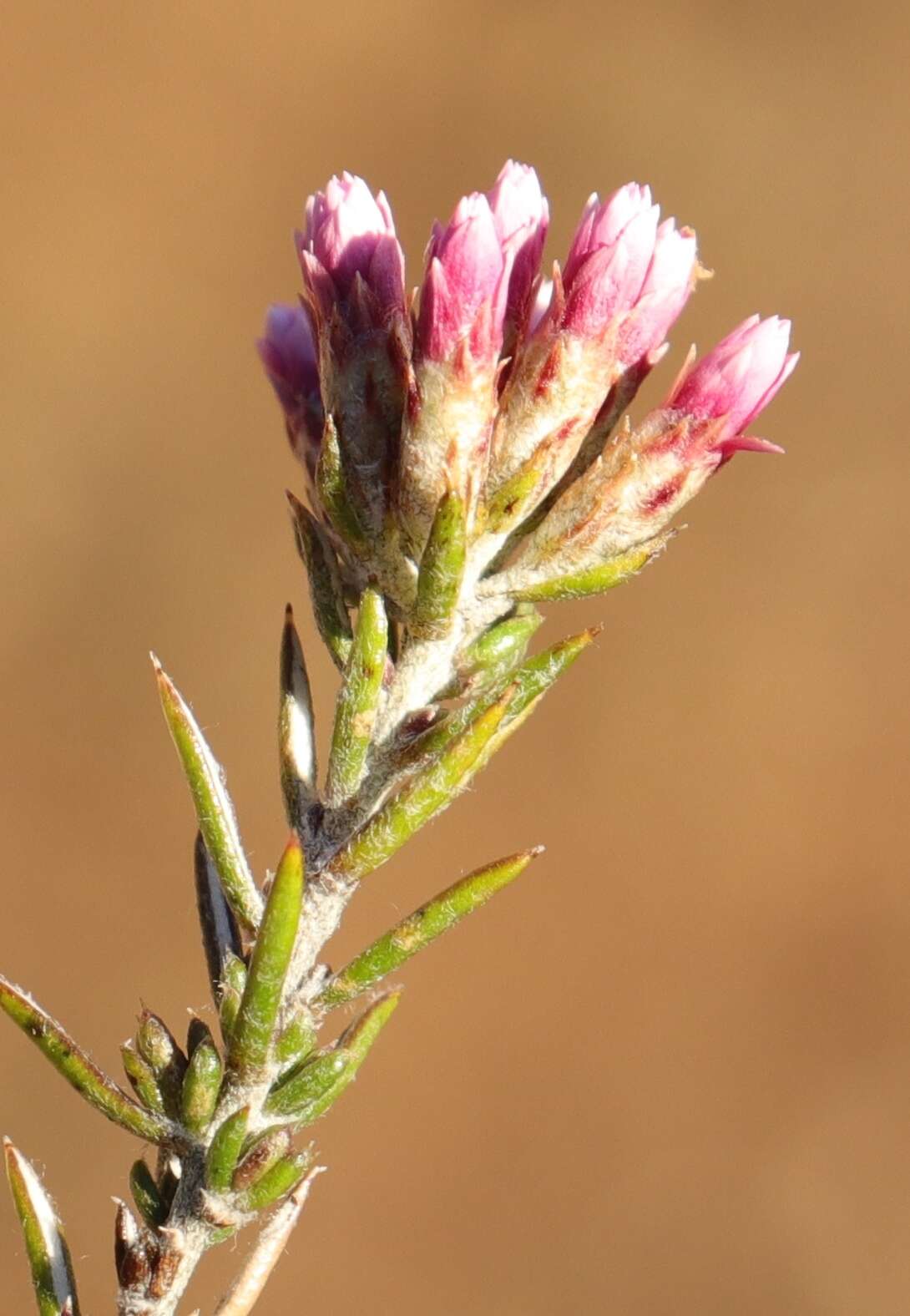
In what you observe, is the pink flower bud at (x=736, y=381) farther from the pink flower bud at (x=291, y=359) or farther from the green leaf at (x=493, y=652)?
the pink flower bud at (x=291, y=359)

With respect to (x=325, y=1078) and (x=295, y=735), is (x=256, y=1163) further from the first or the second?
(x=295, y=735)

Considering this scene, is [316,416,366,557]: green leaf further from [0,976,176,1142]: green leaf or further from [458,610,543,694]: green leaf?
[0,976,176,1142]: green leaf

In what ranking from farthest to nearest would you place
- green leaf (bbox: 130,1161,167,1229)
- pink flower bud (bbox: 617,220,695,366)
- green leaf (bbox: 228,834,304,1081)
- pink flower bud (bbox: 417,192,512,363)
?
pink flower bud (bbox: 617,220,695,366), pink flower bud (bbox: 417,192,512,363), green leaf (bbox: 130,1161,167,1229), green leaf (bbox: 228,834,304,1081)

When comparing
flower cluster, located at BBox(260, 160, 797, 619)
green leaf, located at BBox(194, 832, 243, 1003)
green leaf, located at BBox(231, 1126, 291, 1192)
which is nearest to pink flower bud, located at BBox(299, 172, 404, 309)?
flower cluster, located at BBox(260, 160, 797, 619)

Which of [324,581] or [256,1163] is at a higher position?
[324,581]

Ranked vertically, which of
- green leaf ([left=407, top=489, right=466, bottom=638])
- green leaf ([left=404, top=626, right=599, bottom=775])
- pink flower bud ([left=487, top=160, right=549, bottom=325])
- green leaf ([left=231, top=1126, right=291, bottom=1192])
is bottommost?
green leaf ([left=231, top=1126, right=291, bottom=1192])

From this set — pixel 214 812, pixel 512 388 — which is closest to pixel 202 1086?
pixel 214 812
